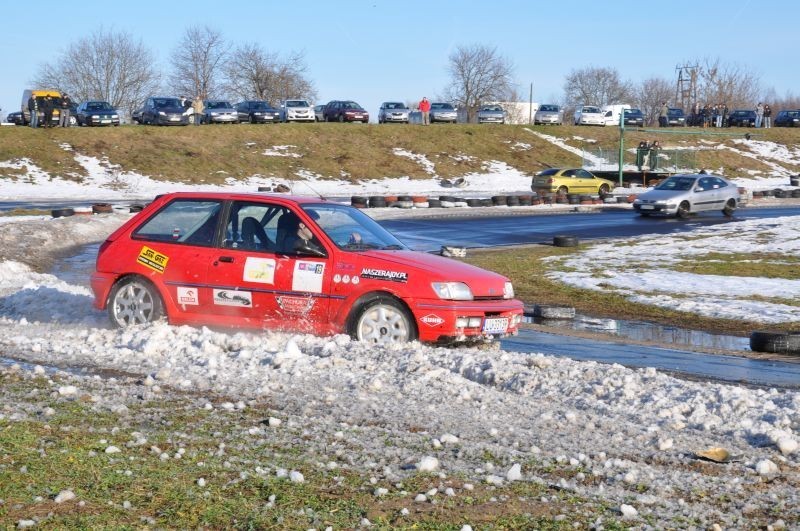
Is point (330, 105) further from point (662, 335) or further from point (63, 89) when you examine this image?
point (662, 335)

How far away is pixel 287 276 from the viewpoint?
951 cm

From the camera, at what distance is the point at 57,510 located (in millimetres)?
4496

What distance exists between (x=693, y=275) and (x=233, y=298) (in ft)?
36.7

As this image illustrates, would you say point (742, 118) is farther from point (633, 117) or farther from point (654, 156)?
point (654, 156)

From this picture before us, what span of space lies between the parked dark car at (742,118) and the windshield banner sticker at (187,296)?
67.0 metres

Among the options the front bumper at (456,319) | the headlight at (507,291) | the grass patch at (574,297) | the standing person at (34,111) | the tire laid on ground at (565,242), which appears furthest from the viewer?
the standing person at (34,111)

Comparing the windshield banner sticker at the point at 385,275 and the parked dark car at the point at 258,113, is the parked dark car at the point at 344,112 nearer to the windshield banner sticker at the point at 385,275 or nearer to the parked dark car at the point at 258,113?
the parked dark car at the point at 258,113

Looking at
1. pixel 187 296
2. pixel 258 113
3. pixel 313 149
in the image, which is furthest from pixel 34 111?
pixel 187 296

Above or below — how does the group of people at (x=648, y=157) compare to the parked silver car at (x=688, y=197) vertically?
above

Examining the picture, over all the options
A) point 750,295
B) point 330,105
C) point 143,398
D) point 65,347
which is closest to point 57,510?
point 143,398

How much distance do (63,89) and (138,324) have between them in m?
83.8

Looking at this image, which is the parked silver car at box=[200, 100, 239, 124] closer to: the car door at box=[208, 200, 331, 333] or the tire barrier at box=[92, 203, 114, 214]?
the tire barrier at box=[92, 203, 114, 214]

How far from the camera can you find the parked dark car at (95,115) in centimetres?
5191

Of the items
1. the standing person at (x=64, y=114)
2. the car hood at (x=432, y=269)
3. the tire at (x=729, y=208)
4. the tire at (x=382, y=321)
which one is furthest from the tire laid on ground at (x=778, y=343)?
the standing person at (x=64, y=114)
